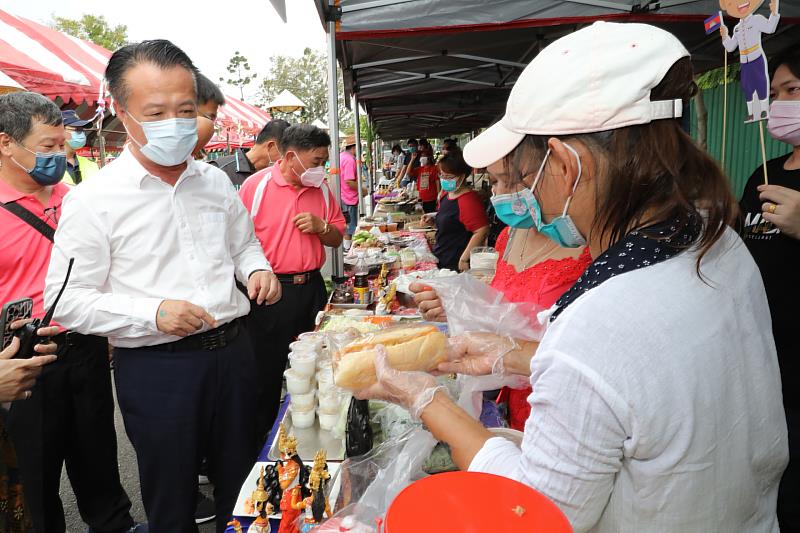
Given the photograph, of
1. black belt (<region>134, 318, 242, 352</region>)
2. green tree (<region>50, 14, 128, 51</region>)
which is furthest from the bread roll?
green tree (<region>50, 14, 128, 51</region>)

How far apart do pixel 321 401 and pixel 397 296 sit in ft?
5.55

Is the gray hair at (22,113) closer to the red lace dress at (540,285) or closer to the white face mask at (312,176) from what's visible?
the white face mask at (312,176)

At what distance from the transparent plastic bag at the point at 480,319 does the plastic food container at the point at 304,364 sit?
59 centimetres

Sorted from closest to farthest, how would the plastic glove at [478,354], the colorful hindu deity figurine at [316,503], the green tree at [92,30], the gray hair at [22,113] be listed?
the colorful hindu deity figurine at [316,503] < the plastic glove at [478,354] < the gray hair at [22,113] < the green tree at [92,30]

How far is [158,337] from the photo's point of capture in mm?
2020

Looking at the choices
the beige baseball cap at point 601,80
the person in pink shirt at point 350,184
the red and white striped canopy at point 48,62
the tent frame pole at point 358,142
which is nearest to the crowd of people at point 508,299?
the beige baseball cap at point 601,80

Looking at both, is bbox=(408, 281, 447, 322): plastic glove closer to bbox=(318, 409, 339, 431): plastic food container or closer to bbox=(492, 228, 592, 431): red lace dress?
bbox=(492, 228, 592, 431): red lace dress

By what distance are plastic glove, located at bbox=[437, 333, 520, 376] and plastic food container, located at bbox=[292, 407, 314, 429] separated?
692 mm

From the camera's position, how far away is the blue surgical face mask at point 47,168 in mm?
2578

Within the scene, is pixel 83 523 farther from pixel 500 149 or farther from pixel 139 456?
pixel 500 149

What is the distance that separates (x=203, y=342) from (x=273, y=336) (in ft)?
5.26

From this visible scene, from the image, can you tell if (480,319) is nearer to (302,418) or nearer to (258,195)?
(302,418)

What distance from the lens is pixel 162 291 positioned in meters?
2.03

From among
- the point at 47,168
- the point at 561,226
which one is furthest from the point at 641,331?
the point at 47,168
